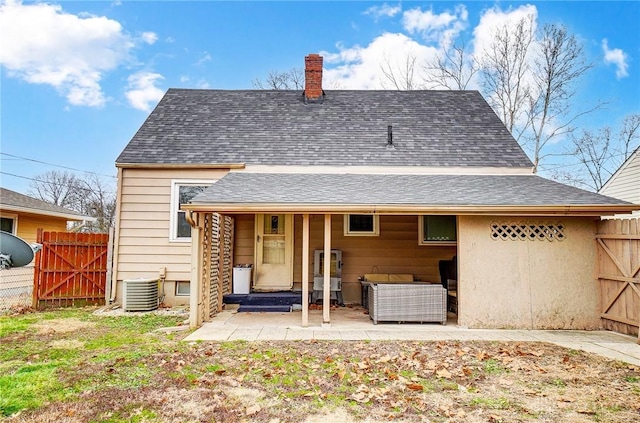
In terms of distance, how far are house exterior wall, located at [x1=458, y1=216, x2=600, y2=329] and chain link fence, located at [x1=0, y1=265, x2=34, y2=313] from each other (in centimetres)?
958

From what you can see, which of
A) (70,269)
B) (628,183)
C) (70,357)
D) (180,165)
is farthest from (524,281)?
(70,269)

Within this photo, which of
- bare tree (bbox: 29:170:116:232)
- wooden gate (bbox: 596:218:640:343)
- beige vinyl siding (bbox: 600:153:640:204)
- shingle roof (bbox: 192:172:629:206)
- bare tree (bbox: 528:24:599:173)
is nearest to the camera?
wooden gate (bbox: 596:218:640:343)

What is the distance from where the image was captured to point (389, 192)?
733cm

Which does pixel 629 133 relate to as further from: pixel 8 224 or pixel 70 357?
pixel 8 224

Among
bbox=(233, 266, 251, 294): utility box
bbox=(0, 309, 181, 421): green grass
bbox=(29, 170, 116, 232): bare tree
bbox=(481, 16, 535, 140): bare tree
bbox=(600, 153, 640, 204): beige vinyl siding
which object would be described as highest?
bbox=(481, 16, 535, 140): bare tree

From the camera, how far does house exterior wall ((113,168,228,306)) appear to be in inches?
352

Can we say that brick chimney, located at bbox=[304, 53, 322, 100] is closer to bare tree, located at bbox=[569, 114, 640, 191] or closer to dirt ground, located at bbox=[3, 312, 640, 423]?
dirt ground, located at bbox=[3, 312, 640, 423]

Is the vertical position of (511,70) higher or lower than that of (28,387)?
higher

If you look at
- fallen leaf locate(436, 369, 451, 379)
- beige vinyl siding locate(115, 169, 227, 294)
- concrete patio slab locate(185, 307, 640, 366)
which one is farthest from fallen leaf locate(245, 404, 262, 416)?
beige vinyl siding locate(115, 169, 227, 294)

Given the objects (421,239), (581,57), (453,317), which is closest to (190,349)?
(453,317)

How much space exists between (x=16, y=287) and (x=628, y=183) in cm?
1900


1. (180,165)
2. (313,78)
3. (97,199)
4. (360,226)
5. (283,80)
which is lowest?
(360,226)

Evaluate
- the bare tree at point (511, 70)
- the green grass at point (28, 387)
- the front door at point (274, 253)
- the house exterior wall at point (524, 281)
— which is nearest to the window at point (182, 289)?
the front door at point (274, 253)

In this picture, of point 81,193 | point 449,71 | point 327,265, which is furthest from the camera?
point 81,193
